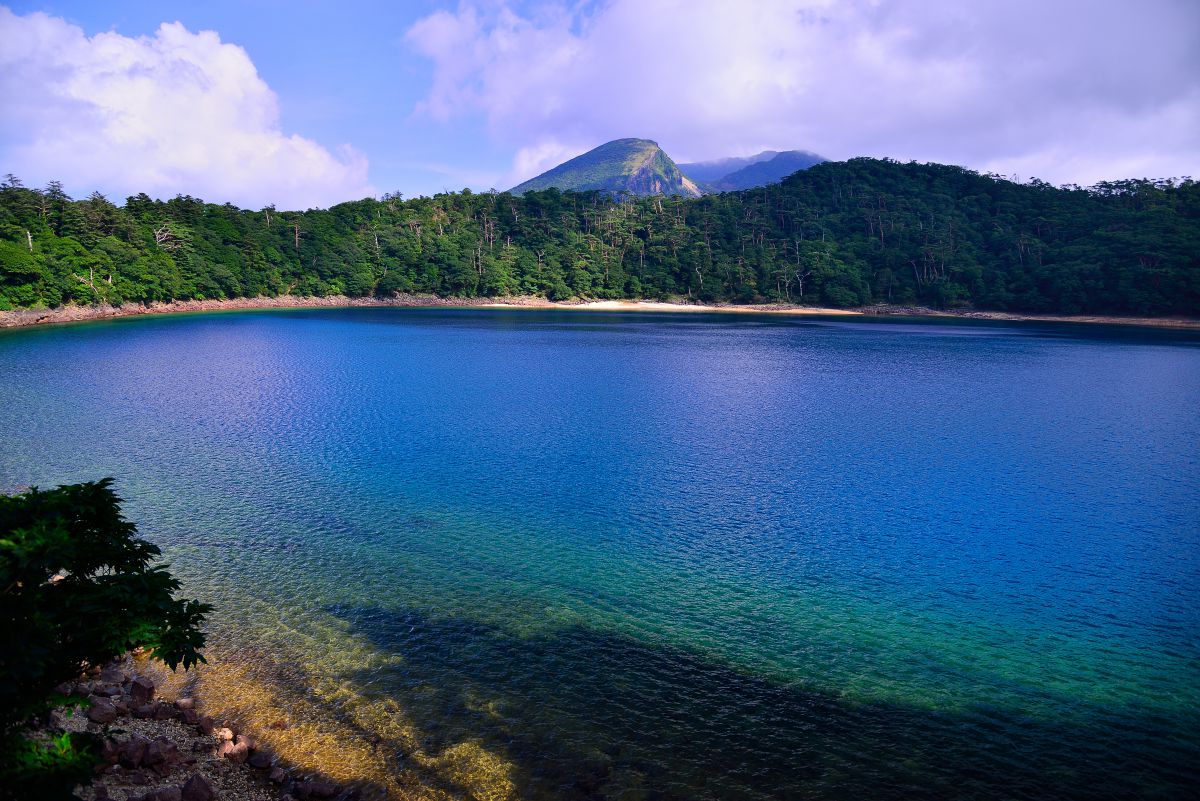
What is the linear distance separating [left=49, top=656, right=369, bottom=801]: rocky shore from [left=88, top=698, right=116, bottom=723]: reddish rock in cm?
1

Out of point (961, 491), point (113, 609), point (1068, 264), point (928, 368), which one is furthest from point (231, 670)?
point (1068, 264)

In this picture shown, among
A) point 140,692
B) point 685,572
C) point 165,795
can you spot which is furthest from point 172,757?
point 685,572

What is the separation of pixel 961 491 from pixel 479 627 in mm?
19444

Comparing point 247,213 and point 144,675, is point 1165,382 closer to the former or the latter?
point 144,675

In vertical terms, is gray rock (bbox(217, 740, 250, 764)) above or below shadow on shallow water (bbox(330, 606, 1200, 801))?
above

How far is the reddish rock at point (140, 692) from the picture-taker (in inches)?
411

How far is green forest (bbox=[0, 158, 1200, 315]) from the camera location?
95750 millimetres

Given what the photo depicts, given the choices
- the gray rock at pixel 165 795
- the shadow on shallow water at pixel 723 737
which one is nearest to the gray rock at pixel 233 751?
the gray rock at pixel 165 795

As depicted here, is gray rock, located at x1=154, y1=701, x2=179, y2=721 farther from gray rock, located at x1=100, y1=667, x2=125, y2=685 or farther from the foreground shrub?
the foreground shrub

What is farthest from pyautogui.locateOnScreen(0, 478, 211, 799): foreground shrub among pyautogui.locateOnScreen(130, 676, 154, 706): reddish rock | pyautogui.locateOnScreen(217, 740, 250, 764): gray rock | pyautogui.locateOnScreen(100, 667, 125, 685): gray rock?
pyautogui.locateOnScreen(100, 667, 125, 685): gray rock

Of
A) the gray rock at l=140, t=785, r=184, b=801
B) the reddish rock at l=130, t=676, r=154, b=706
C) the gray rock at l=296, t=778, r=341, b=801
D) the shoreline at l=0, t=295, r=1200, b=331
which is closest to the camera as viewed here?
the gray rock at l=140, t=785, r=184, b=801

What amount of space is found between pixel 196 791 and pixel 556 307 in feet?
439

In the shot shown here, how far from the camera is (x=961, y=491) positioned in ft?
79.5

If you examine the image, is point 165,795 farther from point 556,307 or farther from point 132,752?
point 556,307
